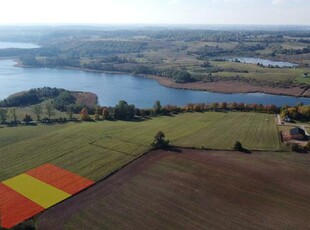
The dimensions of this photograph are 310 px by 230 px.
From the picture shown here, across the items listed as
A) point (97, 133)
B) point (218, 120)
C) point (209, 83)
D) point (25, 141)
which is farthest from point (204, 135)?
point (209, 83)

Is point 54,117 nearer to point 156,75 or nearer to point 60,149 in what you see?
point 60,149

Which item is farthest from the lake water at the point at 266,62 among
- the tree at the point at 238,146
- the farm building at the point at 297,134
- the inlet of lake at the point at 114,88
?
the tree at the point at 238,146

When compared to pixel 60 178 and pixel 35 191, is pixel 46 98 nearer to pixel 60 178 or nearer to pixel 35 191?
pixel 60 178

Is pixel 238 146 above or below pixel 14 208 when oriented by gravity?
above

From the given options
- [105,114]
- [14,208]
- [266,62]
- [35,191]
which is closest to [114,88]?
[105,114]

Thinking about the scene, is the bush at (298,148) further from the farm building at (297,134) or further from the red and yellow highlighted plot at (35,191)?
the red and yellow highlighted plot at (35,191)

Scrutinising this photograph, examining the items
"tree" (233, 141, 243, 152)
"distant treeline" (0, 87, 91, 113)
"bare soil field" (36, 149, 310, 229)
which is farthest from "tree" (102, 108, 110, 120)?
"tree" (233, 141, 243, 152)

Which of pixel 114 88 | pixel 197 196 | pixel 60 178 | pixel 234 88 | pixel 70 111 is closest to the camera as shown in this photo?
pixel 197 196
